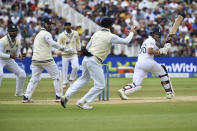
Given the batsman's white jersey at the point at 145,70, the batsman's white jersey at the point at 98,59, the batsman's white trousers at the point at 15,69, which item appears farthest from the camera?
the batsman's white trousers at the point at 15,69

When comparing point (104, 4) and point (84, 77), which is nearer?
point (84, 77)

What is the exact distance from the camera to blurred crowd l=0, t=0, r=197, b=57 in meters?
30.3

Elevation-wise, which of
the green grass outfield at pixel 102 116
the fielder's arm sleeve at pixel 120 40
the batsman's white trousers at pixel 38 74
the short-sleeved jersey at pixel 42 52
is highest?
the fielder's arm sleeve at pixel 120 40

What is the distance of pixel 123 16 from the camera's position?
1291 inches

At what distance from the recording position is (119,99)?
1627 cm

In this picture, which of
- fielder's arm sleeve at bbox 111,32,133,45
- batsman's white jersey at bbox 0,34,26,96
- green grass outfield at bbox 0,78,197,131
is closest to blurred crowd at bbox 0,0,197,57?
batsman's white jersey at bbox 0,34,26,96

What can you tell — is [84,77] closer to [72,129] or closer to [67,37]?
[72,129]

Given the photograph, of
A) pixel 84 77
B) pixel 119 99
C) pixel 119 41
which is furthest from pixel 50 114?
pixel 119 99

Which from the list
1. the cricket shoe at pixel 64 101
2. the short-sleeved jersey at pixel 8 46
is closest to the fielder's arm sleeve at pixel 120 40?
the cricket shoe at pixel 64 101

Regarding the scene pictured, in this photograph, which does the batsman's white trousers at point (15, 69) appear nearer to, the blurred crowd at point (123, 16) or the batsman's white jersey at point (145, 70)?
the batsman's white jersey at point (145, 70)

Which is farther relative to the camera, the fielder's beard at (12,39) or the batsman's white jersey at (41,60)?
the fielder's beard at (12,39)

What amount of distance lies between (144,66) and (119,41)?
2.95 metres

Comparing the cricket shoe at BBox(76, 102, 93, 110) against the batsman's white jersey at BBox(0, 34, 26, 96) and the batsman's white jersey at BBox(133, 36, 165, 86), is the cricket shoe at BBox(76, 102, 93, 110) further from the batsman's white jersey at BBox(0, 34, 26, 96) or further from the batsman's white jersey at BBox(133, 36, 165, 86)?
the batsman's white jersey at BBox(0, 34, 26, 96)

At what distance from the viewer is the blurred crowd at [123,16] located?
1194 inches
